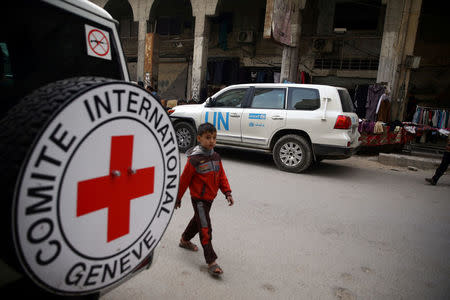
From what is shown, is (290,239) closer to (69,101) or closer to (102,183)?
(102,183)

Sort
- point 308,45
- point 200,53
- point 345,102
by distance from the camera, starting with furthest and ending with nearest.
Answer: point 308,45, point 200,53, point 345,102

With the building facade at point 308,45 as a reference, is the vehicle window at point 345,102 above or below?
below

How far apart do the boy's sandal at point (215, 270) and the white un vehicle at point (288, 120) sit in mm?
4455

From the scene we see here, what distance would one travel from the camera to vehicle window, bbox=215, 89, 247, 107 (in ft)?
24.4

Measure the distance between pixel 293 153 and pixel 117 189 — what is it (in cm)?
582

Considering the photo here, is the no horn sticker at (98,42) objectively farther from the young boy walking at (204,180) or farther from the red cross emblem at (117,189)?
the young boy walking at (204,180)

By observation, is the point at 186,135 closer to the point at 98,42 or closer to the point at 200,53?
the point at 98,42

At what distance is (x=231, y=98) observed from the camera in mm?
7551

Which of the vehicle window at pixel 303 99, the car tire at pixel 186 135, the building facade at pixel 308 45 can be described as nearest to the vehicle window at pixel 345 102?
the vehicle window at pixel 303 99

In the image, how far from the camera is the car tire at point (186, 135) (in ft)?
26.1

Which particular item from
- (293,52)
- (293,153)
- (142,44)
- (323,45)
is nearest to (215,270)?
(293,153)

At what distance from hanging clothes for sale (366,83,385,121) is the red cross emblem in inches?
450

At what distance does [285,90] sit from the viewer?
22.6ft

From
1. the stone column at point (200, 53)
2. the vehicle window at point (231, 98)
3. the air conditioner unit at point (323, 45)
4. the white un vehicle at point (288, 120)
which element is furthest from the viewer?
the air conditioner unit at point (323, 45)
